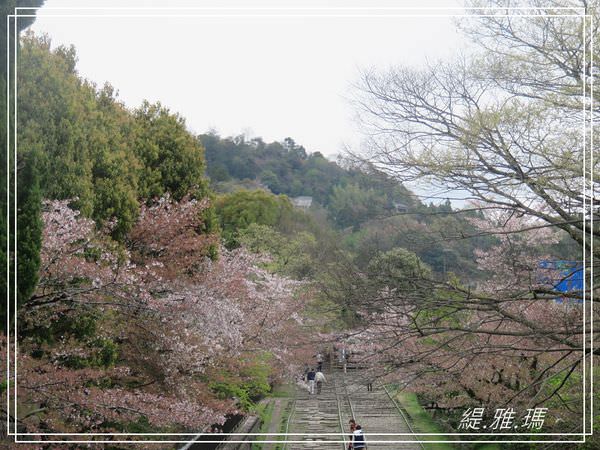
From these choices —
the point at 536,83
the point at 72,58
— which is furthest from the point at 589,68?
the point at 72,58

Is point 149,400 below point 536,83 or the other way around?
below

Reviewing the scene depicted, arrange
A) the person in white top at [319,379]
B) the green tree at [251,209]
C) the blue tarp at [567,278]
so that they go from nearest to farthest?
1. the blue tarp at [567,278]
2. the person in white top at [319,379]
3. the green tree at [251,209]

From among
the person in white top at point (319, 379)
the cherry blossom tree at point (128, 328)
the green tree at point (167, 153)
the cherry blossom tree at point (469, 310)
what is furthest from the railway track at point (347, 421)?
the green tree at point (167, 153)

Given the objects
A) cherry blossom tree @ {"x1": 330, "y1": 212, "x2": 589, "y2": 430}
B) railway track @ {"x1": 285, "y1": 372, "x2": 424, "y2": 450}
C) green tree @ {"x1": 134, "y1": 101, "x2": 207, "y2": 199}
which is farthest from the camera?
green tree @ {"x1": 134, "y1": 101, "x2": 207, "y2": 199}

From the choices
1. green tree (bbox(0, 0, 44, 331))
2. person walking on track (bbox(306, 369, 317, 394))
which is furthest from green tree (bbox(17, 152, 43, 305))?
person walking on track (bbox(306, 369, 317, 394))

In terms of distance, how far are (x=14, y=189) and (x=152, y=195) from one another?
6820mm

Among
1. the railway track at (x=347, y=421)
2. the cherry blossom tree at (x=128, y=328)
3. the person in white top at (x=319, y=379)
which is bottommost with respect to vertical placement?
the railway track at (x=347, y=421)

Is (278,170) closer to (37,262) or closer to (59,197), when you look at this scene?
(59,197)

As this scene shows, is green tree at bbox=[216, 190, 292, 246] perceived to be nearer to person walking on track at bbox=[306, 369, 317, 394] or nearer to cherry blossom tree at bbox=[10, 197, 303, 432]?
person walking on track at bbox=[306, 369, 317, 394]

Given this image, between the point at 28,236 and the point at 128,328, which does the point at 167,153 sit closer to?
the point at 128,328

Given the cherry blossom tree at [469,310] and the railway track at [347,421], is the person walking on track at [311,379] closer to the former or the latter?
the railway track at [347,421]

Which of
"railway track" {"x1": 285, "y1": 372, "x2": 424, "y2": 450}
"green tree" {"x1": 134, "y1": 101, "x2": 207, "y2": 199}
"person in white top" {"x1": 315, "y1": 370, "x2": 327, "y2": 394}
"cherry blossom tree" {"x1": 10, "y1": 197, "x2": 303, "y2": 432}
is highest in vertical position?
"green tree" {"x1": 134, "y1": 101, "x2": 207, "y2": 199}

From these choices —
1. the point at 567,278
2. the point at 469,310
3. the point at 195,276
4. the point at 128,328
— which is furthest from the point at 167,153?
the point at 567,278

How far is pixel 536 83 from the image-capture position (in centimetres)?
751
